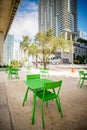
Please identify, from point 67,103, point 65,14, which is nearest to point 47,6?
point 65,14

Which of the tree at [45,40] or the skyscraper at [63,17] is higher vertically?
the skyscraper at [63,17]

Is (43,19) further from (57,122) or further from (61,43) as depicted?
(57,122)

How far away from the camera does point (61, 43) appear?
695 inches

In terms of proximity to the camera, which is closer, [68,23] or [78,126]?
[78,126]

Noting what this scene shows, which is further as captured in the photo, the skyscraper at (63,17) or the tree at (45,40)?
the skyscraper at (63,17)

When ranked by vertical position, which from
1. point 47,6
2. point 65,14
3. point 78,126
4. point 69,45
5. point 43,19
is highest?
point 47,6

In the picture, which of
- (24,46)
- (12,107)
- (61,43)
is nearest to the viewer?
(12,107)

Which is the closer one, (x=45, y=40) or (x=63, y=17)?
(x=45, y=40)

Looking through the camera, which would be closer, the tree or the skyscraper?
the tree

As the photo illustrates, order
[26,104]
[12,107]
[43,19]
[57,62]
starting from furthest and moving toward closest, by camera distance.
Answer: [43,19] < [57,62] < [26,104] < [12,107]

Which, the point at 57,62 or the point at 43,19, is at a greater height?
the point at 43,19

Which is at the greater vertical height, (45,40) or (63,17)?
(63,17)

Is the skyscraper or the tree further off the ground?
the skyscraper

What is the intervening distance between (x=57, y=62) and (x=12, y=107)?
7215 centimetres
